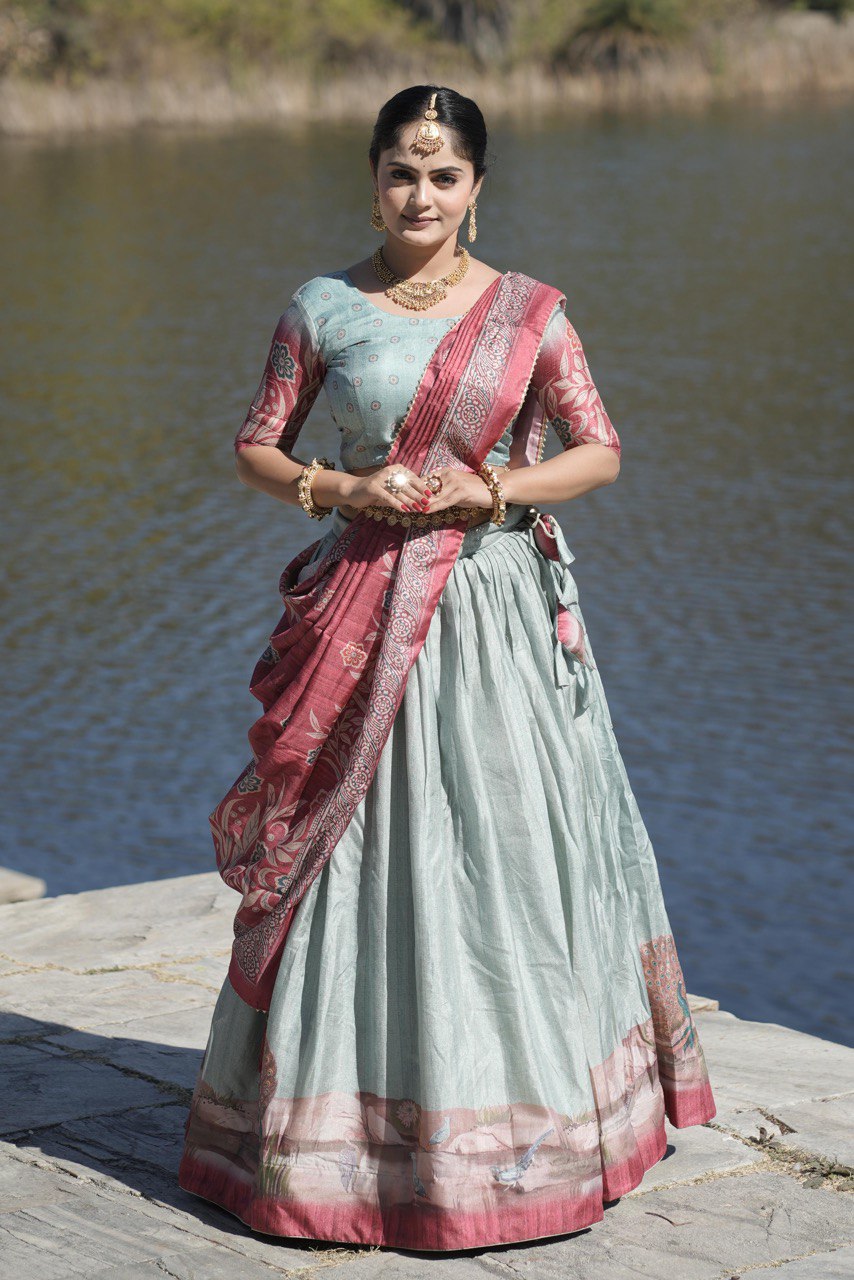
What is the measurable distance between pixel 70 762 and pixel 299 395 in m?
4.09

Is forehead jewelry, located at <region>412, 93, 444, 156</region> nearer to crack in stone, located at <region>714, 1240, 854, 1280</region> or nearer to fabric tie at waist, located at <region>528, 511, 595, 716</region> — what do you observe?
fabric tie at waist, located at <region>528, 511, 595, 716</region>

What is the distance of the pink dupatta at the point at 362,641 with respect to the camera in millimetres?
2658

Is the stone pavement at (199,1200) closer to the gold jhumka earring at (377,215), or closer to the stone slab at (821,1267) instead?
the stone slab at (821,1267)

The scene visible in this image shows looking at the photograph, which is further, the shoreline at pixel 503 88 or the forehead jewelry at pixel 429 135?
the shoreline at pixel 503 88

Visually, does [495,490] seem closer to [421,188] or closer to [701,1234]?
[421,188]

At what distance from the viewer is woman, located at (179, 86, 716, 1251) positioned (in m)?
2.61

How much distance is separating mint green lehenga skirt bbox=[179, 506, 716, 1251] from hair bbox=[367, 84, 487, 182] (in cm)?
56

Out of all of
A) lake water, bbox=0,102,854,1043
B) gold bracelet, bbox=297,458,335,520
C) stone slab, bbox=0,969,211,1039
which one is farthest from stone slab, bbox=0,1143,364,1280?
lake water, bbox=0,102,854,1043

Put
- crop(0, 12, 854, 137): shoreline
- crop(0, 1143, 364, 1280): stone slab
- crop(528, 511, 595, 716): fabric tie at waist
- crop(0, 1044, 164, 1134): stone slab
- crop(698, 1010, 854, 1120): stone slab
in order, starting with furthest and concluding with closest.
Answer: crop(0, 12, 854, 137): shoreline → crop(698, 1010, 854, 1120): stone slab → crop(0, 1044, 164, 1134): stone slab → crop(528, 511, 595, 716): fabric tie at waist → crop(0, 1143, 364, 1280): stone slab

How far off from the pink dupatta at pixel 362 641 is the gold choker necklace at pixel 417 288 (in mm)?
58

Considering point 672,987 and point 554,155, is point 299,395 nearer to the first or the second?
point 672,987

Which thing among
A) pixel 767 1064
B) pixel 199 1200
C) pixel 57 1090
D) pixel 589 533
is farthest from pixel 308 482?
pixel 589 533

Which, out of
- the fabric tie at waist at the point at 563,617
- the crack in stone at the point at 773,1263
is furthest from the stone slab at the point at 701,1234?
the fabric tie at waist at the point at 563,617

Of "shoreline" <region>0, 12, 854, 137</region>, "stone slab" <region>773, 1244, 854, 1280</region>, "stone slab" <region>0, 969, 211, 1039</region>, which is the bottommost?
"stone slab" <region>773, 1244, 854, 1280</region>
